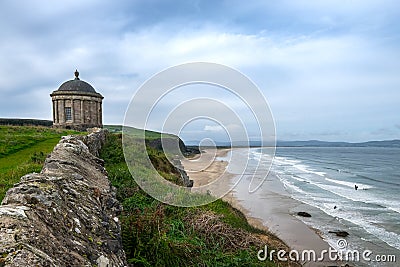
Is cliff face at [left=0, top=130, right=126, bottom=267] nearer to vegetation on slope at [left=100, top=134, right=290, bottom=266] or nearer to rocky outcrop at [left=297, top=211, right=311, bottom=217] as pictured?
vegetation on slope at [left=100, top=134, right=290, bottom=266]

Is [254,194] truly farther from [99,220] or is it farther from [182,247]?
[99,220]

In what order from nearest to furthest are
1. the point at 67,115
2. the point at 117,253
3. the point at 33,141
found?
the point at 117,253
the point at 33,141
the point at 67,115

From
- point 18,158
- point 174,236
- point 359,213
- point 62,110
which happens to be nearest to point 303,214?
point 359,213

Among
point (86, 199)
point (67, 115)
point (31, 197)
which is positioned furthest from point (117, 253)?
point (67, 115)

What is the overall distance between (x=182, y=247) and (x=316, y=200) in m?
21.0

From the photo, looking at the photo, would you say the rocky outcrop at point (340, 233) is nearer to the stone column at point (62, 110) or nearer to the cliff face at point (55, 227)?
the cliff face at point (55, 227)

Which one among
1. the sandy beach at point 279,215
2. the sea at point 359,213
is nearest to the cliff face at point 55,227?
the sea at point 359,213

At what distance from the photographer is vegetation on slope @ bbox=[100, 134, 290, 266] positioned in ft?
14.9

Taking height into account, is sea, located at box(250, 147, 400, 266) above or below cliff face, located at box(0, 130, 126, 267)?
below

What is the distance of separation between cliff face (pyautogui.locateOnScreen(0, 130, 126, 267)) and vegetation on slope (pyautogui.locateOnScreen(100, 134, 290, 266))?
853 millimetres

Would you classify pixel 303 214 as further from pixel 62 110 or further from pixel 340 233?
pixel 62 110

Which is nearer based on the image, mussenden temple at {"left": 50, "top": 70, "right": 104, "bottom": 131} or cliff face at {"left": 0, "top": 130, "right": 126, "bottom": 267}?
Answer: cliff face at {"left": 0, "top": 130, "right": 126, "bottom": 267}

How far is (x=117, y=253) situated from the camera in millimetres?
3297

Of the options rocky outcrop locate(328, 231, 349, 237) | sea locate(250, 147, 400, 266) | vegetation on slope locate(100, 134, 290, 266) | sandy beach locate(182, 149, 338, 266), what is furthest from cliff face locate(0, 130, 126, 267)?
rocky outcrop locate(328, 231, 349, 237)
